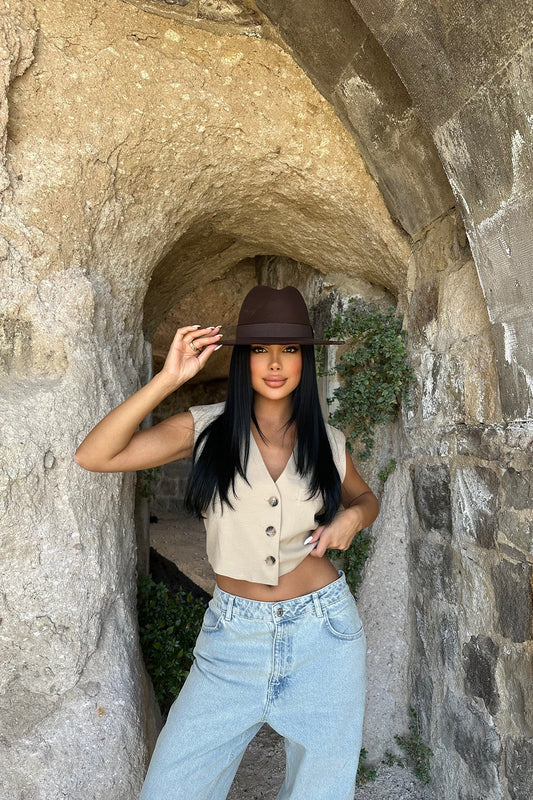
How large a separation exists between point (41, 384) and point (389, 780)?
75.7 inches

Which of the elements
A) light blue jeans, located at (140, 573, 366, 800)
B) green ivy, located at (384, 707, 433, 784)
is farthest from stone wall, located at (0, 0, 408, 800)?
green ivy, located at (384, 707, 433, 784)

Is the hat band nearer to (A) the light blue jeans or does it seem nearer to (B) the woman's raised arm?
(B) the woman's raised arm

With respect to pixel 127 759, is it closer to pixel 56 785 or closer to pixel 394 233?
pixel 56 785

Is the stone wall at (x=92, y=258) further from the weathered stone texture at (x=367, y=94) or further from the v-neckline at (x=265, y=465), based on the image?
the v-neckline at (x=265, y=465)

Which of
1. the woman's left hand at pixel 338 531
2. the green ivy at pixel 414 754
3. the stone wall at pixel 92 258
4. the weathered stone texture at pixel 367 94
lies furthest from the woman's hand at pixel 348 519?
the green ivy at pixel 414 754

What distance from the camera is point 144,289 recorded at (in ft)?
7.41

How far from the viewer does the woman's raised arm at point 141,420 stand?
1.43 meters

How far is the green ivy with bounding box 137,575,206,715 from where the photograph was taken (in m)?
2.42

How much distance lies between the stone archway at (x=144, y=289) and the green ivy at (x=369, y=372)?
9cm

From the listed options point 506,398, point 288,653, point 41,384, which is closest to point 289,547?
point 288,653

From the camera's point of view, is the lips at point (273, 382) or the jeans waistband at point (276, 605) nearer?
the jeans waistband at point (276, 605)

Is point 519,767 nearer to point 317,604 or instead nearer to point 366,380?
point 317,604

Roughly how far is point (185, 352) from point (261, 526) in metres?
0.47

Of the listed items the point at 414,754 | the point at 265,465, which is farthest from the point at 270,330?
the point at 414,754
